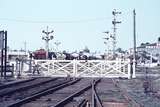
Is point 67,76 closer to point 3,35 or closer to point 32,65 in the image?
point 32,65

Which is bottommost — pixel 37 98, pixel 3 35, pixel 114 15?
pixel 37 98

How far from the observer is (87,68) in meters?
38.8

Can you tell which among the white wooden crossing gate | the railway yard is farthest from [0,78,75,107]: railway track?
the white wooden crossing gate

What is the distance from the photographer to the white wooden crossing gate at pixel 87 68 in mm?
38188

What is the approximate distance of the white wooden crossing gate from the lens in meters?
38.2

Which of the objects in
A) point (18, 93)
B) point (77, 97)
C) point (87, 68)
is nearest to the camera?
point (77, 97)

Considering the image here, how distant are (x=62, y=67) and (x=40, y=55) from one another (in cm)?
2356

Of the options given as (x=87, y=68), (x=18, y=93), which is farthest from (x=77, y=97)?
(x=87, y=68)

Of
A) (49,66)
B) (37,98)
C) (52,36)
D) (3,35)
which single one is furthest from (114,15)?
(37,98)

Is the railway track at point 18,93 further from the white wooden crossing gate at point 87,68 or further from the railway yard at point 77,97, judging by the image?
the white wooden crossing gate at point 87,68

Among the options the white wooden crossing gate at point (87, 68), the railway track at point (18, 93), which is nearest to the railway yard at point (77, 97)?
the railway track at point (18, 93)

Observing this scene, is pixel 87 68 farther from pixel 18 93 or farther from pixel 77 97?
pixel 77 97

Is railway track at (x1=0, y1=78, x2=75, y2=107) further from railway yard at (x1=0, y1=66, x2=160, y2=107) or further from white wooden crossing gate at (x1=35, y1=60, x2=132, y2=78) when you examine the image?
white wooden crossing gate at (x1=35, y1=60, x2=132, y2=78)

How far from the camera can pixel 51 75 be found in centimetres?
3978
